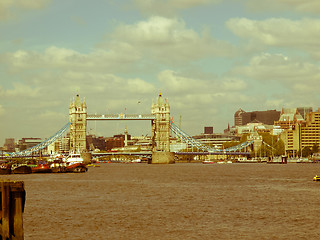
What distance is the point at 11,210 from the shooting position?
2492 centimetres

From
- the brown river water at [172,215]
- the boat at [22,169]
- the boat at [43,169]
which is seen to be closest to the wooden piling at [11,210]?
the brown river water at [172,215]

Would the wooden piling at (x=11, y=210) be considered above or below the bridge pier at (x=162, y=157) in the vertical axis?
below

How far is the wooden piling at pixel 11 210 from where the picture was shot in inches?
965

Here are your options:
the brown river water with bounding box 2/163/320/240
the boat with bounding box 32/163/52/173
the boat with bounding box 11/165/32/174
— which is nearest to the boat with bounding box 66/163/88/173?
the boat with bounding box 32/163/52/173

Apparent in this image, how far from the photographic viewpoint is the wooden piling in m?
24.5

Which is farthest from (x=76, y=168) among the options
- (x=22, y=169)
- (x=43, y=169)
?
(x=22, y=169)

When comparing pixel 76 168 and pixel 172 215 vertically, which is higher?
pixel 76 168

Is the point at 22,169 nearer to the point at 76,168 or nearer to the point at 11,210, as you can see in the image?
the point at 76,168

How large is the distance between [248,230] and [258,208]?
10.2 m

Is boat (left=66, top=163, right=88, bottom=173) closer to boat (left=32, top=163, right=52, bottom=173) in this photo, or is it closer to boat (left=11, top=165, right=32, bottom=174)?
boat (left=32, top=163, right=52, bottom=173)

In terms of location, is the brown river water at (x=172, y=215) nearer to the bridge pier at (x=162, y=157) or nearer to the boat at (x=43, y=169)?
the boat at (x=43, y=169)

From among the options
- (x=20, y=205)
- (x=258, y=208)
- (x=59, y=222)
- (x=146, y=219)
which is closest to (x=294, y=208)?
(x=258, y=208)

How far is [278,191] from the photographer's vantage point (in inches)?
2368

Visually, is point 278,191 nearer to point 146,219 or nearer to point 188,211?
point 188,211
